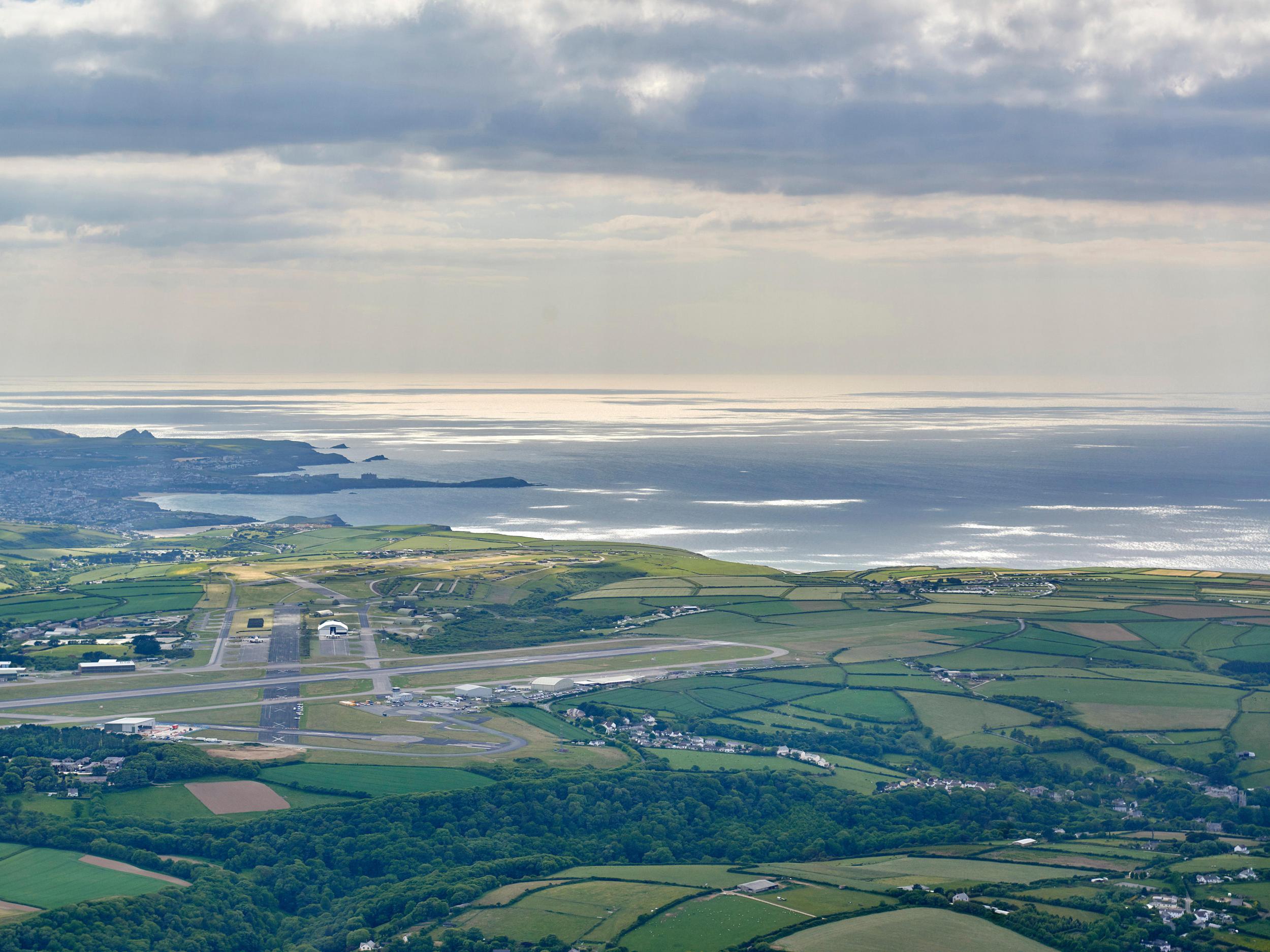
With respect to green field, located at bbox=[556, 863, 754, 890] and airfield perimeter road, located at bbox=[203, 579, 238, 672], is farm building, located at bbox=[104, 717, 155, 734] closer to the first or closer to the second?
airfield perimeter road, located at bbox=[203, 579, 238, 672]

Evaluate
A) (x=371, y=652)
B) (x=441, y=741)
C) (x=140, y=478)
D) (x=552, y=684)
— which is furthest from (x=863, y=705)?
(x=140, y=478)

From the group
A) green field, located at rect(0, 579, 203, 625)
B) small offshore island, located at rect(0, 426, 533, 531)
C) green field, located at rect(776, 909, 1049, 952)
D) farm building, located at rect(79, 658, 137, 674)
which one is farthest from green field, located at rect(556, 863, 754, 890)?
small offshore island, located at rect(0, 426, 533, 531)

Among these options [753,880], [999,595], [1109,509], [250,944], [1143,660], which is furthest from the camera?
[1109,509]

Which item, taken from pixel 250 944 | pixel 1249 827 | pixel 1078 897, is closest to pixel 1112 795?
pixel 1249 827


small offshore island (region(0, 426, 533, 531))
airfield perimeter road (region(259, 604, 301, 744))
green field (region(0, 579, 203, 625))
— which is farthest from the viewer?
small offshore island (region(0, 426, 533, 531))

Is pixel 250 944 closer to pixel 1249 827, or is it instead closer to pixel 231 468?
pixel 1249 827

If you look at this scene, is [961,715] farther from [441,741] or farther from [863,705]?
[441,741]
